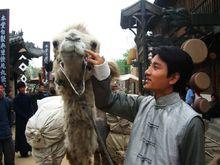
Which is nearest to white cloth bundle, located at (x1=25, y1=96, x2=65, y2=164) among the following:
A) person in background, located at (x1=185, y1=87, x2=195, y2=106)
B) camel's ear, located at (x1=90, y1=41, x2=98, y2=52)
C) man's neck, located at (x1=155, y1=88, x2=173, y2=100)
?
camel's ear, located at (x1=90, y1=41, x2=98, y2=52)

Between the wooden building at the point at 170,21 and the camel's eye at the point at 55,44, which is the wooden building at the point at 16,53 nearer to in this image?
the wooden building at the point at 170,21

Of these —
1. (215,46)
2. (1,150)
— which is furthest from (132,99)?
(215,46)

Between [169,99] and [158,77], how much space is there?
0.16m

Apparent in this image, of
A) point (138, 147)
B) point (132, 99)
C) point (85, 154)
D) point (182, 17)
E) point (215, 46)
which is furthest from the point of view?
point (215, 46)

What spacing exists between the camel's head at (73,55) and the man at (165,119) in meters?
0.55

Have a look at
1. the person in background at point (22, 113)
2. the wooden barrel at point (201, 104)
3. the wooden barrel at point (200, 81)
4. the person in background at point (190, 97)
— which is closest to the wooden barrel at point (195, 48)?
the wooden barrel at point (200, 81)

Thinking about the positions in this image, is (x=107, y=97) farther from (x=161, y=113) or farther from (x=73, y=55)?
(x=73, y=55)

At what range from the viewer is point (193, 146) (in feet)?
8.33

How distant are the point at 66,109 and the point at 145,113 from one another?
1.30 metres

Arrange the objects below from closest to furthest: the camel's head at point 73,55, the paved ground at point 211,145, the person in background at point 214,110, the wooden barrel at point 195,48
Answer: the camel's head at point 73,55 → the paved ground at point 211,145 → the wooden barrel at point 195,48 → the person in background at point 214,110

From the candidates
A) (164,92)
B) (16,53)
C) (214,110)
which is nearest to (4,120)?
(164,92)

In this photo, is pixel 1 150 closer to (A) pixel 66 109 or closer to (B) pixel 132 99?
(A) pixel 66 109

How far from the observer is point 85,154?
13.8 ft

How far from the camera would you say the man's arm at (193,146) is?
253cm
